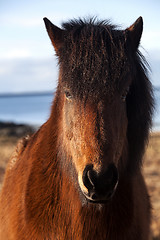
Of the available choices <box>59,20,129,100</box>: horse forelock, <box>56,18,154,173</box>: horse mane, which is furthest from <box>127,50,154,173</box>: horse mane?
<box>59,20,129,100</box>: horse forelock

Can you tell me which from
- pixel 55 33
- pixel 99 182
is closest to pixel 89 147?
pixel 99 182

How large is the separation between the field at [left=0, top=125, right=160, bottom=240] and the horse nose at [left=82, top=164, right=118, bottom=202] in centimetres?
126

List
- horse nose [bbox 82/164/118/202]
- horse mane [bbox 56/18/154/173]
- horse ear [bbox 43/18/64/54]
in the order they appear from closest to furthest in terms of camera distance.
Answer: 1. horse nose [bbox 82/164/118/202]
2. horse mane [bbox 56/18/154/173]
3. horse ear [bbox 43/18/64/54]

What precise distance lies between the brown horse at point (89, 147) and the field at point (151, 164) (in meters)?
0.74

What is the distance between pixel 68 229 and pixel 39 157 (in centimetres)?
70

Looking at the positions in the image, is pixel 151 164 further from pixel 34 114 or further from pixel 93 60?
pixel 34 114

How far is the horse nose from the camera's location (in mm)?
1909

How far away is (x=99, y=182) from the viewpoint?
191cm

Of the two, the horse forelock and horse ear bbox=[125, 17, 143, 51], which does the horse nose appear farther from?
horse ear bbox=[125, 17, 143, 51]

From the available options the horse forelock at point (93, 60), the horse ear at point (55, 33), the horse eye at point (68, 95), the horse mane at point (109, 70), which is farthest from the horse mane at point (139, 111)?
the horse ear at point (55, 33)

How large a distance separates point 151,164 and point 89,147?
8.43 meters

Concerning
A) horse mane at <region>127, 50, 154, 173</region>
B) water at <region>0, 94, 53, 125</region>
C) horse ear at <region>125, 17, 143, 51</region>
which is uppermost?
water at <region>0, 94, 53, 125</region>

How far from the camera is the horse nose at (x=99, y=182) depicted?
6.26ft

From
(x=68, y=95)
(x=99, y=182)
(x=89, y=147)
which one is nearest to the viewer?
(x=99, y=182)
